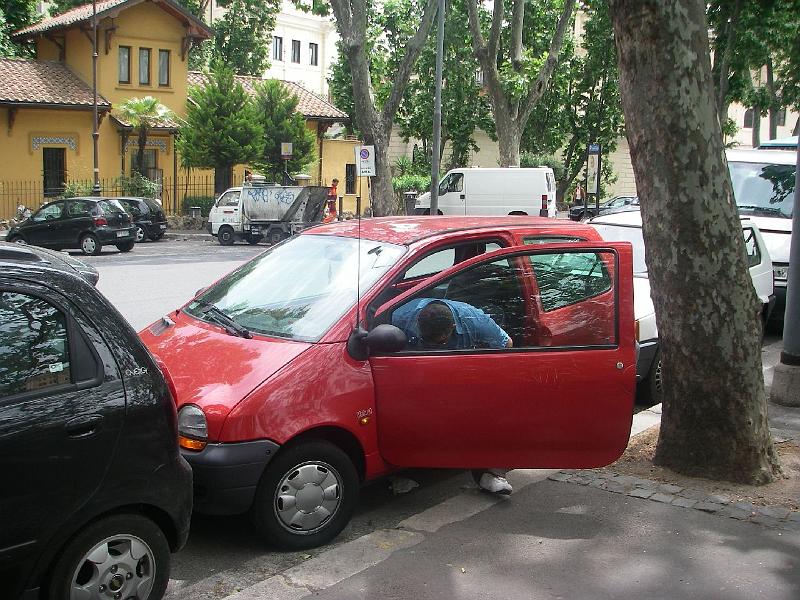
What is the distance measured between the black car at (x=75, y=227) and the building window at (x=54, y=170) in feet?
36.2

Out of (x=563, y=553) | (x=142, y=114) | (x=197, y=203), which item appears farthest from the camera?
(x=197, y=203)

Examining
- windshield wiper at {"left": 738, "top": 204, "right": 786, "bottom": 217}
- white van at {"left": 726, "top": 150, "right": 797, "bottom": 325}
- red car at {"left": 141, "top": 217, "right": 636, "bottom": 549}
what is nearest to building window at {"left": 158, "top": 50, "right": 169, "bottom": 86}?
white van at {"left": 726, "top": 150, "right": 797, "bottom": 325}

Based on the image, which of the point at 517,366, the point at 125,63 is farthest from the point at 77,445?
the point at 125,63

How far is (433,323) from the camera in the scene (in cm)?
512

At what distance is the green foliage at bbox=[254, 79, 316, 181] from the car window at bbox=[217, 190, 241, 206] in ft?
30.9

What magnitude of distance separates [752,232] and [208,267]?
40.4 ft

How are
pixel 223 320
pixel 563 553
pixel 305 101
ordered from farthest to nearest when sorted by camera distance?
pixel 305 101, pixel 223 320, pixel 563 553

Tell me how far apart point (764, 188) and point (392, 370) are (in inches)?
400

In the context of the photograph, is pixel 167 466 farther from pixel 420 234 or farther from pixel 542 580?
pixel 420 234

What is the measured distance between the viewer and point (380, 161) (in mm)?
26172

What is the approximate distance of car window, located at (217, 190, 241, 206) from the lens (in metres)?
27.8

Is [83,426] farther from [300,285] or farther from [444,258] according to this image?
[444,258]

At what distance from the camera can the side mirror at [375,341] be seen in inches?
191

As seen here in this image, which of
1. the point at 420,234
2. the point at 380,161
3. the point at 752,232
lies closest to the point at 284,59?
the point at 380,161
